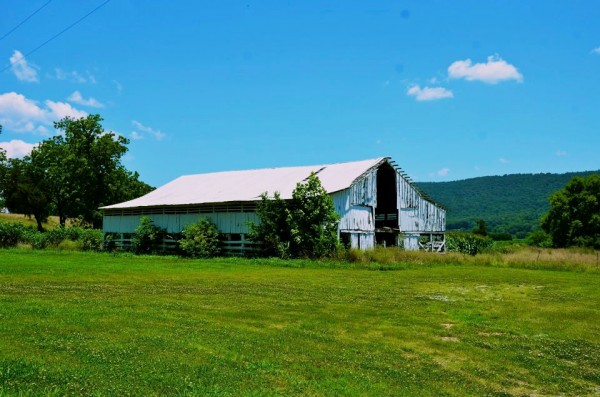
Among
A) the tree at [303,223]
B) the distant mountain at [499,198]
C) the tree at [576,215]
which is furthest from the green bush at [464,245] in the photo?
the distant mountain at [499,198]

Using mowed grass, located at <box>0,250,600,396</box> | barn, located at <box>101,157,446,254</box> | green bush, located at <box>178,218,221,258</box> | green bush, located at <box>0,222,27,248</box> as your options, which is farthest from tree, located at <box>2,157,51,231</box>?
mowed grass, located at <box>0,250,600,396</box>

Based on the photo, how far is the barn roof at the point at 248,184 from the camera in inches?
1543

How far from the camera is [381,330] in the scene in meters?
10.9

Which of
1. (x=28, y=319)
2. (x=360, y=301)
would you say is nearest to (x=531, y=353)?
(x=360, y=301)

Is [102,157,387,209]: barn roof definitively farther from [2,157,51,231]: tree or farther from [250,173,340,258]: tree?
[2,157,51,231]: tree

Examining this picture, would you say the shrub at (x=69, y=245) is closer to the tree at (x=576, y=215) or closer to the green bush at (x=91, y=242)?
the green bush at (x=91, y=242)

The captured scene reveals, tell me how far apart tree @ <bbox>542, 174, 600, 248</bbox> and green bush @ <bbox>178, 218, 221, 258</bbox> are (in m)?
56.8

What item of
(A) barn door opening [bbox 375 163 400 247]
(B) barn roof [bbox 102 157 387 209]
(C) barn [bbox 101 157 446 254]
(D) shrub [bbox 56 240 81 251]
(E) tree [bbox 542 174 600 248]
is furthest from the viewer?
(E) tree [bbox 542 174 600 248]

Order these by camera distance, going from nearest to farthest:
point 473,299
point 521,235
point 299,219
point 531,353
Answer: point 531,353 < point 473,299 < point 299,219 < point 521,235

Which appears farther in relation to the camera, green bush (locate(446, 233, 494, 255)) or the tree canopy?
the tree canopy

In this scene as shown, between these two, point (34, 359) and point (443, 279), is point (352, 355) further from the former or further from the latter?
point (443, 279)

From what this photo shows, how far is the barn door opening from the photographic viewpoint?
42.3 metres

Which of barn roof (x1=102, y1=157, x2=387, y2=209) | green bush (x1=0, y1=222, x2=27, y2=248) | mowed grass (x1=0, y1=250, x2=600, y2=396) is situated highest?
barn roof (x1=102, y1=157, x2=387, y2=209)

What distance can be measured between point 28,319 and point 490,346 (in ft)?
28.5
